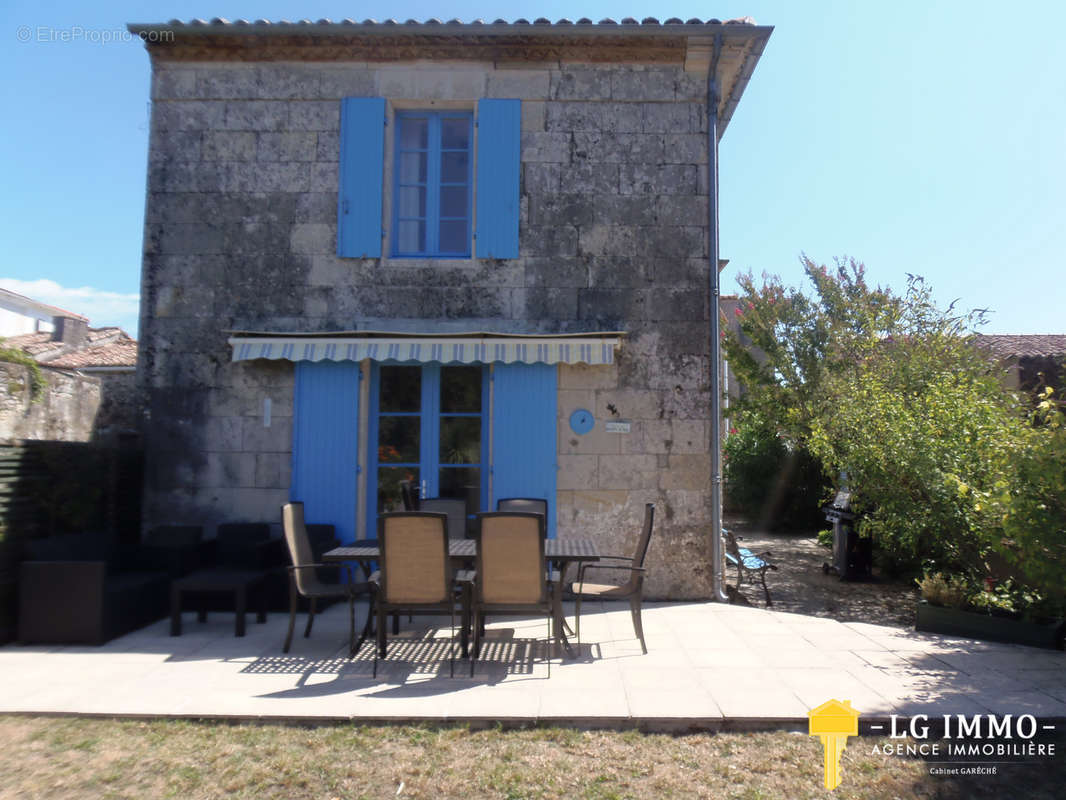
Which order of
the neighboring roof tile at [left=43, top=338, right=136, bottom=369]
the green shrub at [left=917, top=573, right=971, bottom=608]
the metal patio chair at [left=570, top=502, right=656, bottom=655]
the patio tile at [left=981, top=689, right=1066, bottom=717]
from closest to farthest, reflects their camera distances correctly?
the patio tile at [left=981, top=689, right=1066, bottom=717] < the metal patio chair at [left=570, top=502, right=656, bottom=655] < the green shrub at [left=917, top=573, right=971, bottom=608] < the neighboring roof tile at [left=43, top=338, right=136, bottom=369]

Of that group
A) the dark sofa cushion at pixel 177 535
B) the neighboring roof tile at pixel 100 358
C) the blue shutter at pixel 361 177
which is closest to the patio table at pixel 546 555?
the dark sofa cushion at pixel 177 535

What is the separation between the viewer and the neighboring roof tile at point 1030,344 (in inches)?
578

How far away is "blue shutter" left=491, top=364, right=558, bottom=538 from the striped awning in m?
0.27

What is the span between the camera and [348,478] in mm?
7012

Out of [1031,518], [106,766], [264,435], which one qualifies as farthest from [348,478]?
[1031,518]

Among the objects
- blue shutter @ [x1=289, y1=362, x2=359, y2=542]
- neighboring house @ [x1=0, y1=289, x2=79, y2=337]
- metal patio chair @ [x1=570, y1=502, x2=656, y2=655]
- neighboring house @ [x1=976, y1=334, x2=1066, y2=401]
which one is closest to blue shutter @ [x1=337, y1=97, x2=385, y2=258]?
blue shutter @ [x1=289, y1=362, x2=359, y2=542]

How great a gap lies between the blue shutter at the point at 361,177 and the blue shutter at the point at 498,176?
1018 mm

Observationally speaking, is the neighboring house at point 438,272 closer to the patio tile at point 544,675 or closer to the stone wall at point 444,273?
the stone wall at point 444,273

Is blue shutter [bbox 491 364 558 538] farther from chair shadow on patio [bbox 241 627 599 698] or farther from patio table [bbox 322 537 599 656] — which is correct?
chair shadow on patio [bbox 241 627 599 698]

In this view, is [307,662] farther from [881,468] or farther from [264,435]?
[881,468]

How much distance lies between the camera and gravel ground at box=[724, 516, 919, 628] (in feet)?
24.0

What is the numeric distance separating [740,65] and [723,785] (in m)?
6.70

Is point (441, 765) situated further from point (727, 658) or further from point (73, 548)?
point (73, 548)

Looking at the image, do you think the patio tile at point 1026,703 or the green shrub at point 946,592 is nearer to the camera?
the patio tile at point 1026,703
